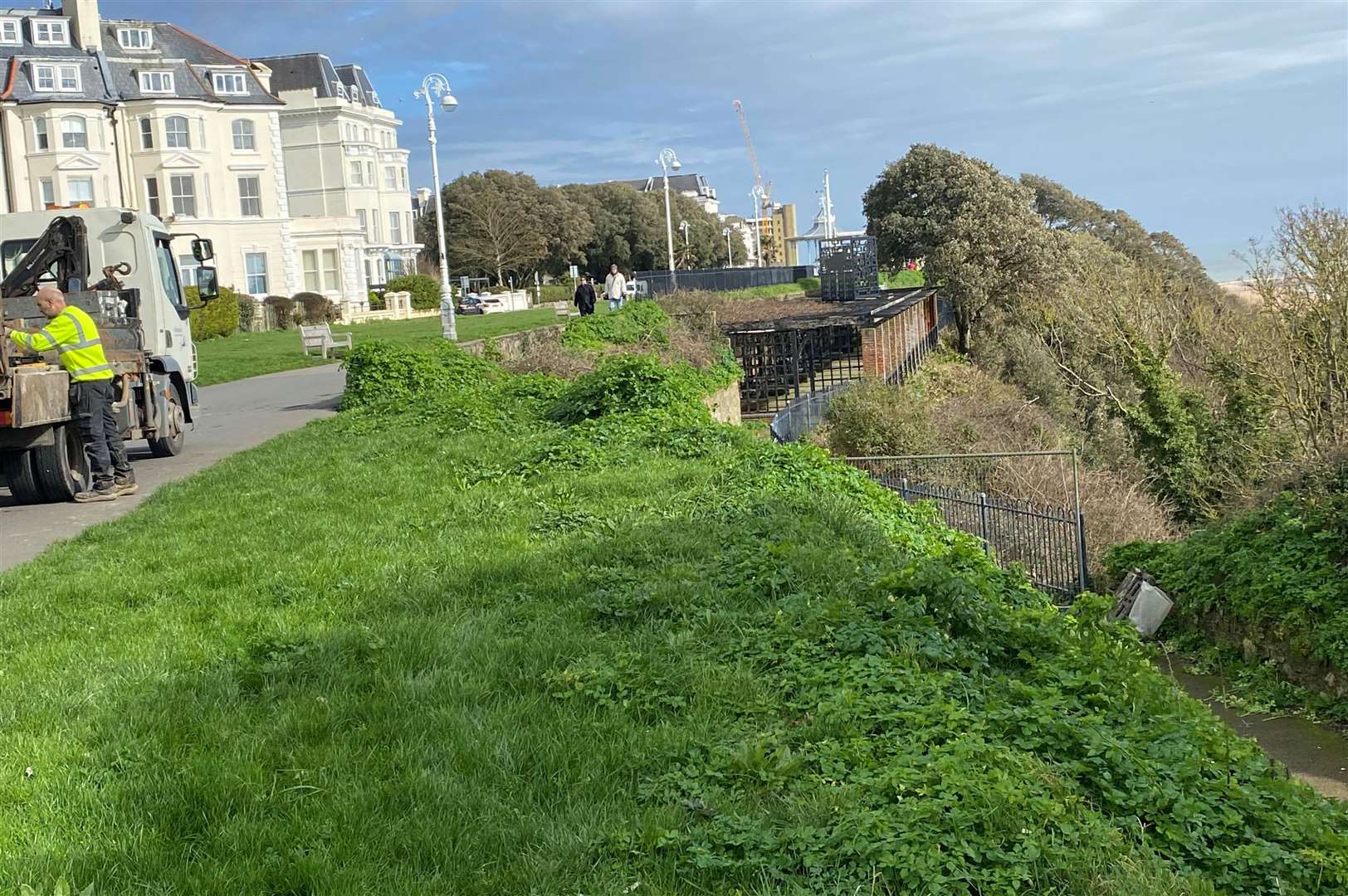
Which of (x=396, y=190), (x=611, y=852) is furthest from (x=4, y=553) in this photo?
(x=396, y=190)

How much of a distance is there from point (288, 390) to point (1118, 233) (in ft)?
244

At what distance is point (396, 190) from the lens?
74.9 metres

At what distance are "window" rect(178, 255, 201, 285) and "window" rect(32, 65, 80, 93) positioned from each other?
4054 centimetres

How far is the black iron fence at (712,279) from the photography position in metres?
50.1

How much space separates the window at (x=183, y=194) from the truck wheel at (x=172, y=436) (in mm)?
43060

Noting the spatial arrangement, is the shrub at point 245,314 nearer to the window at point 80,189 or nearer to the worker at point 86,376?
the window at point 80,189

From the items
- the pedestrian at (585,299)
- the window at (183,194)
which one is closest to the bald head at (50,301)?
the pedestrian at (585,299)

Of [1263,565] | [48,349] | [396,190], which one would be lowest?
[1263,565]

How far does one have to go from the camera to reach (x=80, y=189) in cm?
5200

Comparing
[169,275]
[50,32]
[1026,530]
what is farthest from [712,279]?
[169,275]

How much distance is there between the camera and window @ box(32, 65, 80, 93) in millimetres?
51312

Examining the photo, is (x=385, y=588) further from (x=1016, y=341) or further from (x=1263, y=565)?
(x=1016, y=341)

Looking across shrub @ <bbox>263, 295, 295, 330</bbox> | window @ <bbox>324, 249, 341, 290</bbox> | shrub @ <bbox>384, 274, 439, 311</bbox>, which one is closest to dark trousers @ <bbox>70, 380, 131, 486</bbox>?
shrub @ <bbox>263, 295, 295, 330</bbox>

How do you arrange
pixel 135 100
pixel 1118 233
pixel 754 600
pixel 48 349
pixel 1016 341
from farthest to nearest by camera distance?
pixel 1118 233 < pixel 135 100 < pixel 1016 341 < pixel 48 349 < pixel 754 600
